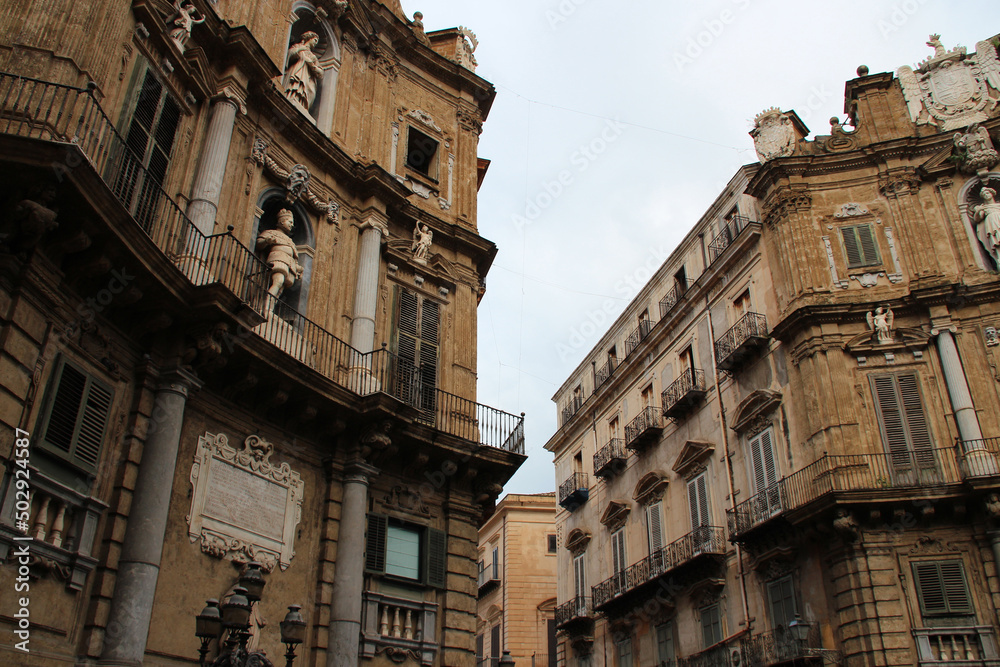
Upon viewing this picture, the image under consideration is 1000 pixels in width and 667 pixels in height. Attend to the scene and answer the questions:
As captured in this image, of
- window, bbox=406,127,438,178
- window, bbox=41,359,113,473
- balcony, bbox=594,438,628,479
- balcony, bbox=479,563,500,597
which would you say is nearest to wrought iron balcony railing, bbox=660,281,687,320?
balcony, bbox=594,438,628,479

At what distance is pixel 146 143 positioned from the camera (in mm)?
11406

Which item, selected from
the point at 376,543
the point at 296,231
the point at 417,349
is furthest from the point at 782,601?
the point at 296,231

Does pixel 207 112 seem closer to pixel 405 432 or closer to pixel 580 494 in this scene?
pixel 405 432

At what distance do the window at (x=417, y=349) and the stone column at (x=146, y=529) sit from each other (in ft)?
16.5

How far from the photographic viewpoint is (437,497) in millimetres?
15023

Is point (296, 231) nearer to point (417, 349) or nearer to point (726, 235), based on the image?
point (417, 349)

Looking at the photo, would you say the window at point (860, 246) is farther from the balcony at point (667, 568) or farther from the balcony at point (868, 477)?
the balcony at point (667, 568)

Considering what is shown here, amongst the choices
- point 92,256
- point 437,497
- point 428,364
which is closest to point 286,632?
point 92,256

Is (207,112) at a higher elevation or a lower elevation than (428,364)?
higher

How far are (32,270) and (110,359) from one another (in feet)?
5.77

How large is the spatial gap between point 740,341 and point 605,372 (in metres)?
10.6

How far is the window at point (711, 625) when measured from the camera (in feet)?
78.0

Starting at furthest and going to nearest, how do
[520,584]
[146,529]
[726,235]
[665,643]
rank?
[520,584] < [726,235] < [665,643] < [146,529]

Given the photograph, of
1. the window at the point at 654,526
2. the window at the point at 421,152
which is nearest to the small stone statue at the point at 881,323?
the window at the point at 654,526
